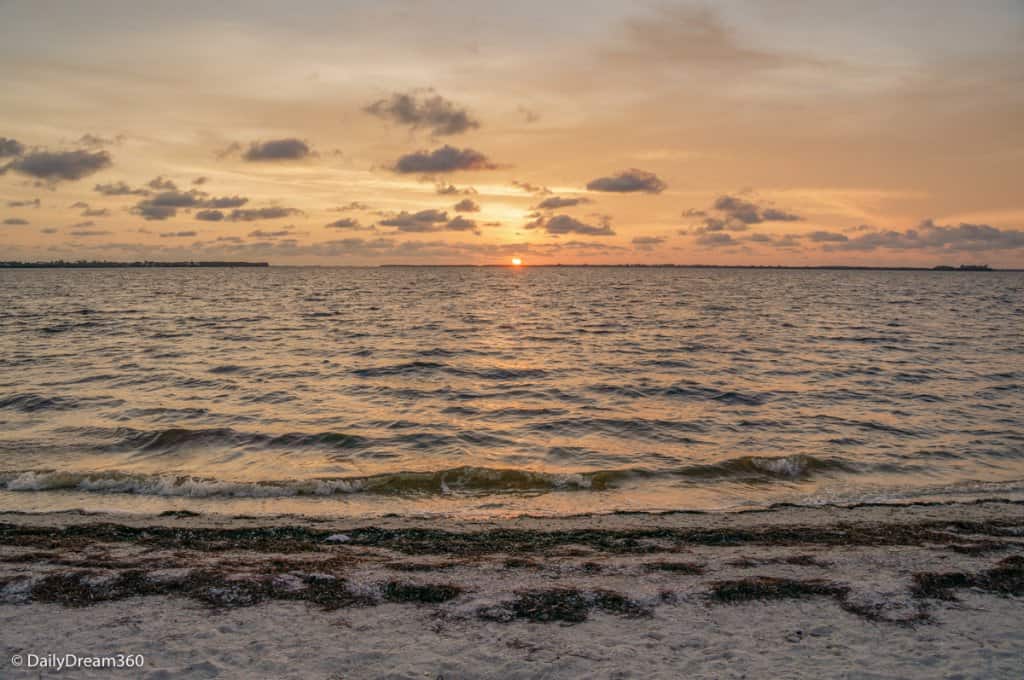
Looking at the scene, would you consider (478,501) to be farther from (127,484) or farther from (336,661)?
(127,484)

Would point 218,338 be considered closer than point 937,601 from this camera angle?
No

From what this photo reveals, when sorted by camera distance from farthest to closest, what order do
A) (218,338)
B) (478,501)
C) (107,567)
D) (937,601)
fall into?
(218,338) < (478,501) < (107,567) < (937,601)

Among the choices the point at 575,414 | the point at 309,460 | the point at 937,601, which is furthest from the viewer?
the point at 575,414

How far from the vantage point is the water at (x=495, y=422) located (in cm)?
1272

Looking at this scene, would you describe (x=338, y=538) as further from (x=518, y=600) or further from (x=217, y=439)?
(x=217, y=439)

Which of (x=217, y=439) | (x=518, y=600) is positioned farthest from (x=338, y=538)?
(x=217, y=439)

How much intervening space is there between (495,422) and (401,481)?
18.5ft

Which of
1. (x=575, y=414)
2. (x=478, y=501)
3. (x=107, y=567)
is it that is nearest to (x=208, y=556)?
(x=107, y=567)

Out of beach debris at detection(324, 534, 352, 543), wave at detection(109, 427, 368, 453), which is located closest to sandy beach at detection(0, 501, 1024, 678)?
Result: beach debris at detection(324, 534, 352, 543)

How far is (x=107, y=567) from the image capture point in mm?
7867

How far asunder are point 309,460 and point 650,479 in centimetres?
813

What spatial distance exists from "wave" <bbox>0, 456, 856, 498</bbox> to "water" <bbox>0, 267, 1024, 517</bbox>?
51 millimetres

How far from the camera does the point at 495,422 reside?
18.5 meters

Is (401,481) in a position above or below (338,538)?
below
